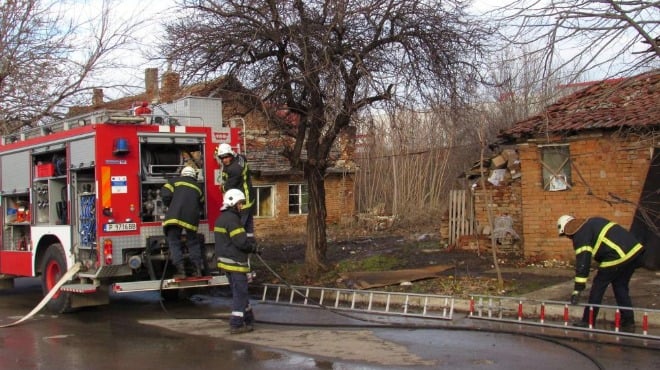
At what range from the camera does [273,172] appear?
26.2 metres

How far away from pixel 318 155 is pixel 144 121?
11.8ft

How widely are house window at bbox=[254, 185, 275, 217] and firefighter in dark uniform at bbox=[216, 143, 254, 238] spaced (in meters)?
16.6

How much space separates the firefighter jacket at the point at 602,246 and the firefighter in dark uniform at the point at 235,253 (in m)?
4.08

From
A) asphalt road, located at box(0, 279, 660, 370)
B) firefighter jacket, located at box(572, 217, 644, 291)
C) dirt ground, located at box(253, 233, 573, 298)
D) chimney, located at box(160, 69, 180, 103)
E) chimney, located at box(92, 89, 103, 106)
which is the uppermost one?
chimney, located at box(92, 89, 103, 106)

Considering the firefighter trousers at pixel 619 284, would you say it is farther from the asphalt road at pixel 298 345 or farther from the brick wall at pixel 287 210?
the brick wall at pixel 287 210

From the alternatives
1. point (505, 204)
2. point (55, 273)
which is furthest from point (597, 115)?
point (55, 273)

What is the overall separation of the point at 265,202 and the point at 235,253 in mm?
18482

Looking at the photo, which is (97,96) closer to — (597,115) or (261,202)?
(261,202)

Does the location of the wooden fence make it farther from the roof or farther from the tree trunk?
the tree trunk

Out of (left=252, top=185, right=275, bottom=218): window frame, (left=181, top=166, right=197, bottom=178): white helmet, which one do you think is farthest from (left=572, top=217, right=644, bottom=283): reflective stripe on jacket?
(left=252, top=185, right=275, bottom=218): window frame

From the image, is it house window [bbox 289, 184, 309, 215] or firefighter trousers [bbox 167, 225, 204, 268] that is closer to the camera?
firefighter trousers [bbox 167, 225, 204, 268]

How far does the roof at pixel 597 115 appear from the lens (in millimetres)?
8727

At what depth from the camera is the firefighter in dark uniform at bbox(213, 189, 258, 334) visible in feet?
27.9

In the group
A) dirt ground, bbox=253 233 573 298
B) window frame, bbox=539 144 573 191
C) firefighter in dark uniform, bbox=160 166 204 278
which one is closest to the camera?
firefighter in dark uniform, bbox=160 166 204 278
